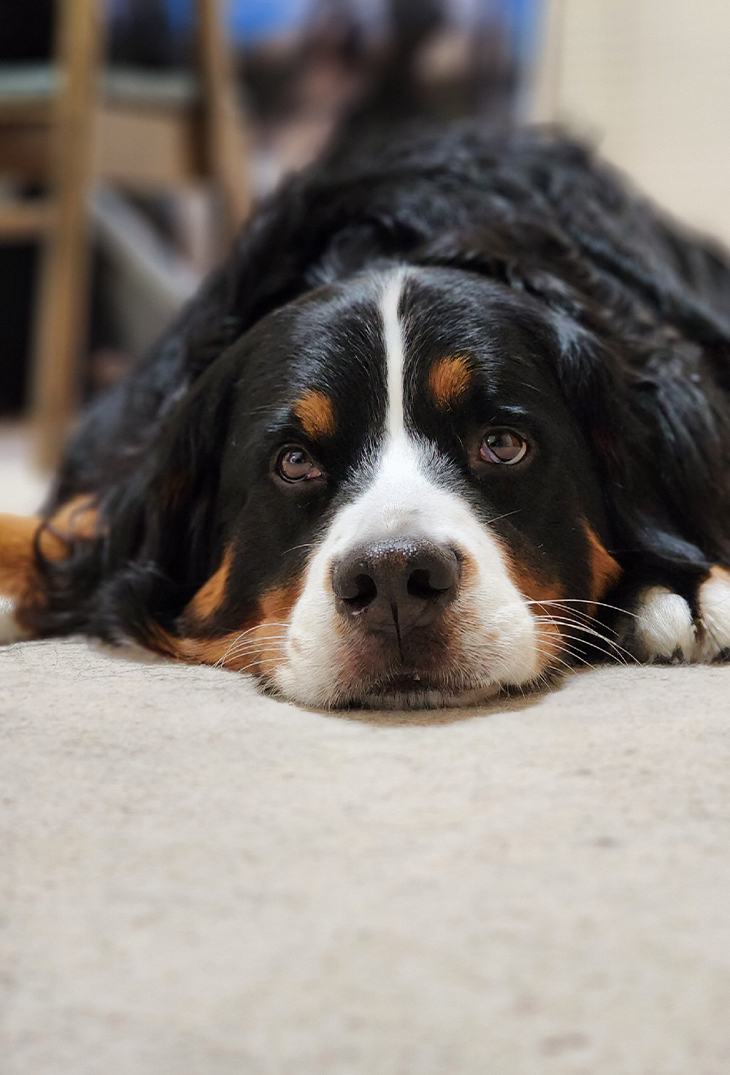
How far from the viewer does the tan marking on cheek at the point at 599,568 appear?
185 cm

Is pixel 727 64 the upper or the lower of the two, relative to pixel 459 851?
upper

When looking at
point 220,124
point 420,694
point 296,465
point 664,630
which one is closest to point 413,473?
point 296,465

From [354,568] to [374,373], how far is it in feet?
1.19

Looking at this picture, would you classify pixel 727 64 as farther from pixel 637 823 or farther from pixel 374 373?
pixel 637 823

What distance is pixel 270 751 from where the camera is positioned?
1.38 meters

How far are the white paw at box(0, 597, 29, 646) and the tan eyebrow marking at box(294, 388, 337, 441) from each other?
642mm

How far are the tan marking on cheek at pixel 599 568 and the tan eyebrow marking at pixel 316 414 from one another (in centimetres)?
42

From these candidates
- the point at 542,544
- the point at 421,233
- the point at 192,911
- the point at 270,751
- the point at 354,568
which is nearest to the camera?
the point at 192,911

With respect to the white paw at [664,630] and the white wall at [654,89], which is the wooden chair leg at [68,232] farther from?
the white paw at [664,630]

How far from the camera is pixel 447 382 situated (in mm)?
1736

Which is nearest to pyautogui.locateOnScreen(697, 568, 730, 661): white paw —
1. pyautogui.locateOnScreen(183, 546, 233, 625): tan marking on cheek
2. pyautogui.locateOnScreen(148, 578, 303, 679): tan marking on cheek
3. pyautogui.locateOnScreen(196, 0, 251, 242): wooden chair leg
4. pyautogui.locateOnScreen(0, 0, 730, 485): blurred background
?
pyautogui.locateOnScreen(148, 578, 303, 679): tan marking on cheek

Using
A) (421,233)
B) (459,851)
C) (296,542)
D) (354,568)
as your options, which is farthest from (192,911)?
(421,233)

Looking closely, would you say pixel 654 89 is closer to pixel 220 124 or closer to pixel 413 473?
pixel 220 124

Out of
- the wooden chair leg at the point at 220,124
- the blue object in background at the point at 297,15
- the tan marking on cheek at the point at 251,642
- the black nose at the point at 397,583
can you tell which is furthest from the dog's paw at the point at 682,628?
the blue object in background at the point at 297,15
